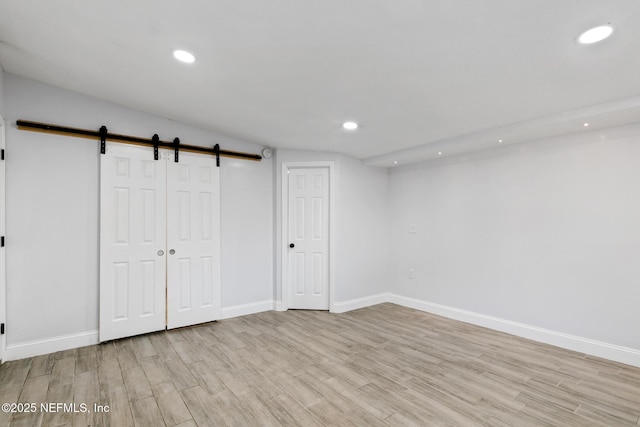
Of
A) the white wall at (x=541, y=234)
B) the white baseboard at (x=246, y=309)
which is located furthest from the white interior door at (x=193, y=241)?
the white wall at (x=541, y=234)

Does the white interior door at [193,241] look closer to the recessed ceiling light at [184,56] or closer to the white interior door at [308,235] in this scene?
the white interior door at [308,235]

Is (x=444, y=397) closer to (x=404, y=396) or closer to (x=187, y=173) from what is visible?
(x=404, y=396)

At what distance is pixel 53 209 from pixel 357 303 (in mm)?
3992

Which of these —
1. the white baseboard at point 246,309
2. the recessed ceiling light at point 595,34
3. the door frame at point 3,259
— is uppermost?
the recessed ceiling light at point 595,34

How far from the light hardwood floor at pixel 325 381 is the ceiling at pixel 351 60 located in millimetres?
2336

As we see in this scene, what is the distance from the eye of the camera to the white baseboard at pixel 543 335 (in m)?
2.88

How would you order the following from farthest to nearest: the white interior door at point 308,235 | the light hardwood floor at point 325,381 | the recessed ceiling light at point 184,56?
the white interior door at point 308,235 → the recessed ceiling light at point 184,56 → the light hardwood floor at point 325,381

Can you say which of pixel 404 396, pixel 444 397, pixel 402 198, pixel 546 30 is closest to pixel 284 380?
pixel 404 396

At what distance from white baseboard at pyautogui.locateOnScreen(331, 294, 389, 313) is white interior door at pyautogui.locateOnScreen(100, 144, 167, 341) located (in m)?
2.32

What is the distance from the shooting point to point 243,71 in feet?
7.97

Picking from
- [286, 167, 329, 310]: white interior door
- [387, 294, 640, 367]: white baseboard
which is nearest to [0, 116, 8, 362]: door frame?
[286, 167, 329, 310]: white interior door

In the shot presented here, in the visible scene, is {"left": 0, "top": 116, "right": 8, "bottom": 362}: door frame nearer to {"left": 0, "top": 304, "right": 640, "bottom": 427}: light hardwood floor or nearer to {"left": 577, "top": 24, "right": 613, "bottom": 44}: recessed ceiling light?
{"left": 0, "top": 304, "right": 640, "bottom": 427}: light hardwood floor

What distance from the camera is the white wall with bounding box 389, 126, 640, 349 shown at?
294 cm

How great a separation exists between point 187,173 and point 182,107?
871mm
